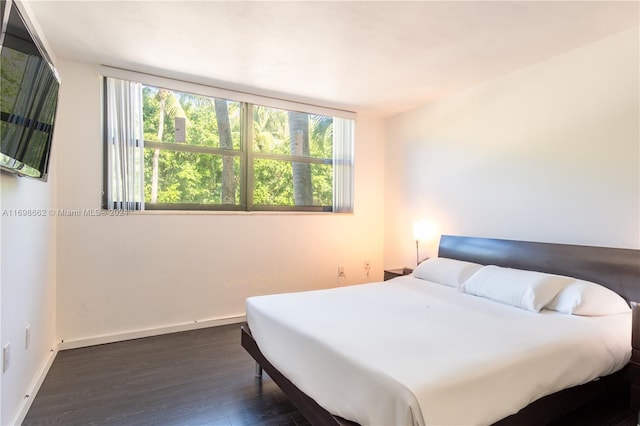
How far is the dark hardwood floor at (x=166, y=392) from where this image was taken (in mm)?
1945

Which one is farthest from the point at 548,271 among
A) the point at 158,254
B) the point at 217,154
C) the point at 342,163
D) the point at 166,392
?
the point at 158,254

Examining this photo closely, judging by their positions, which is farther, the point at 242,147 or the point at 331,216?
the point at 331,216

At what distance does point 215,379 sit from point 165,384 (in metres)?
0.33

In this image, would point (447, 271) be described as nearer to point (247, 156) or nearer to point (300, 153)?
point (300, 153)

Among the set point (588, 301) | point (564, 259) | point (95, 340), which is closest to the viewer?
point (588, 301)

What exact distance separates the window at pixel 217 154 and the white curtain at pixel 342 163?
13 millimetres

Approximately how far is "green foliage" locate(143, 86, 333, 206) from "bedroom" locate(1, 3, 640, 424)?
28 cm

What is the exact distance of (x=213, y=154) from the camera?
3.64 metres

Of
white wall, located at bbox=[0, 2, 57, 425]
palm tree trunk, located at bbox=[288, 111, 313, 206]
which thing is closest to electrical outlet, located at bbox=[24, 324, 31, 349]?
white wall, located at bbox=[0, 2, 57, 425]

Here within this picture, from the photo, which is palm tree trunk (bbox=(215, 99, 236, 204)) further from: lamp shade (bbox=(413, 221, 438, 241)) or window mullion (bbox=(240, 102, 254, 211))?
lamp shade (bbox=(413, 221, 438, 241))

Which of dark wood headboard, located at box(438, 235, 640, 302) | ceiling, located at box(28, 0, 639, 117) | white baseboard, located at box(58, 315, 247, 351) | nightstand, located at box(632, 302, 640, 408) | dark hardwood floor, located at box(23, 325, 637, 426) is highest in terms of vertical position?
ceiling, located at box(28, 0, 639, 117)

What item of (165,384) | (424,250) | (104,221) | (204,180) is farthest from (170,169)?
(424,250)

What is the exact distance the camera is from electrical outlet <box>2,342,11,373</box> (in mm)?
1700

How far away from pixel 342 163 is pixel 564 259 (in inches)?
99.4
